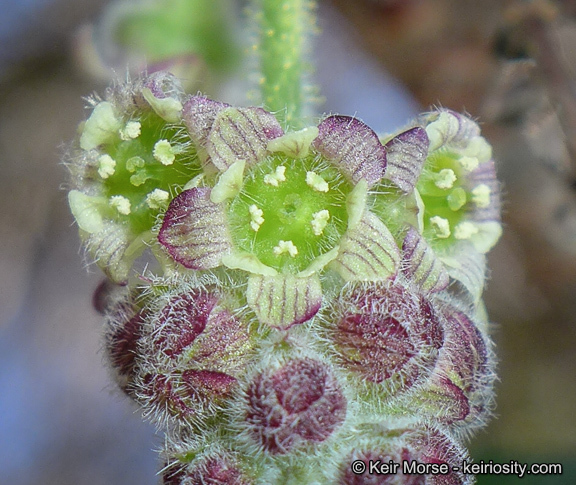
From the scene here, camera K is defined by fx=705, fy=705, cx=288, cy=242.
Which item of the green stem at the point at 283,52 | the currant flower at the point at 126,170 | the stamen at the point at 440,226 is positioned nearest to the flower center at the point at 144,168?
the currant flower at the point at 126,170

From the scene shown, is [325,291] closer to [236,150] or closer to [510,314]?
[236,150]

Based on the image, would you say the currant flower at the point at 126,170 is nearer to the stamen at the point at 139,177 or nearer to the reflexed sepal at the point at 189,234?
the stamen at the point at 139,177

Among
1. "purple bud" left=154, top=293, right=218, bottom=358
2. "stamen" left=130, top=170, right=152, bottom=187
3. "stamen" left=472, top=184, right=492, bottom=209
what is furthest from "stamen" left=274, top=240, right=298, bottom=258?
"stamen" left=472, top=184, right=492, bottom=209

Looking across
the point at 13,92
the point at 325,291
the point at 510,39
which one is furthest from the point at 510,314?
the point at 13,92

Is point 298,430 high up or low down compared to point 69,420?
down

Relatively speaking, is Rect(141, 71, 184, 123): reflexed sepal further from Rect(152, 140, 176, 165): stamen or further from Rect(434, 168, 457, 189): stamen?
Rect(434, 168, 457, 189): stamen

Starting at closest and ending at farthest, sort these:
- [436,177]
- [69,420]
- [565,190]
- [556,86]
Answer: [436,177] → [556,86] → [565,190] → [69,420]
